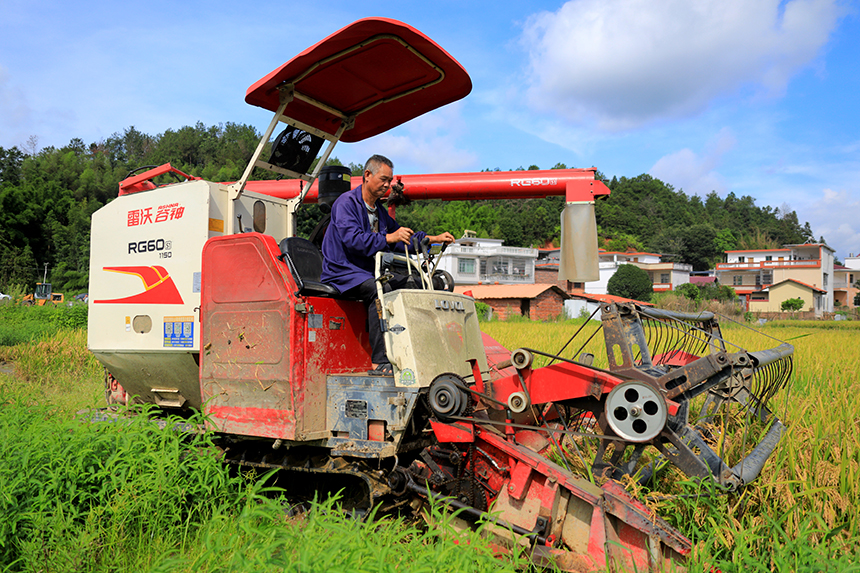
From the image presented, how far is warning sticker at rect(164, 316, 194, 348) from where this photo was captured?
184 inches

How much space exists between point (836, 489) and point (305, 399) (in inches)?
130

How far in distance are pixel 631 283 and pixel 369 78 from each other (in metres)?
49.7

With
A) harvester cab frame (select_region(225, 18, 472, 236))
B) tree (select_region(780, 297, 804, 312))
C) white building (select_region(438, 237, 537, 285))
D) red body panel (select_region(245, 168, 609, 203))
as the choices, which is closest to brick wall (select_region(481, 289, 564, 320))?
white building (select_region(438, 237, 537, 285))

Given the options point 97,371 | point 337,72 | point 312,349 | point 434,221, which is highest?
point 434,221

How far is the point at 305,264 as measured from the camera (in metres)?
4.40

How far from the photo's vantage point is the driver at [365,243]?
12.9 feet

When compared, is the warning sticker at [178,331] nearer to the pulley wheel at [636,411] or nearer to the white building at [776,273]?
the pulley wheel at [636,411]

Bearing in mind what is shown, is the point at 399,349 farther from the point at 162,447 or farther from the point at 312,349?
the point at 162,447

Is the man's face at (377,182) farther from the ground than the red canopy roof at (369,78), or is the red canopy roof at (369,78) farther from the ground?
the red canopy roof at (369,78)

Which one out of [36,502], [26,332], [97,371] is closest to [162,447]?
[36,502]

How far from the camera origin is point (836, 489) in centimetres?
339

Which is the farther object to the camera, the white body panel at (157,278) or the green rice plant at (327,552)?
the white body panel at (157,278)

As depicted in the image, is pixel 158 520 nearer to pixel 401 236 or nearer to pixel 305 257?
pixel 305 257

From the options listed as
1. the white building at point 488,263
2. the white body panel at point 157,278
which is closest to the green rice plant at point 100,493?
the white body panel at point 157,278
